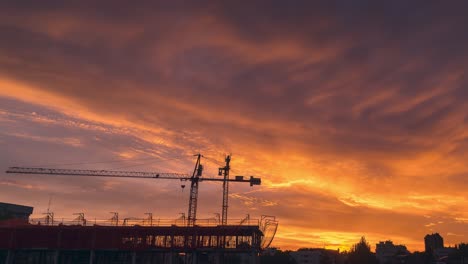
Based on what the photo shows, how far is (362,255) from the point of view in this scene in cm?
18400

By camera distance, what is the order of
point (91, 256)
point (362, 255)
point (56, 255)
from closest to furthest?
1. point (91, 256)
2. point (56, 255)
3. point (362, 255)

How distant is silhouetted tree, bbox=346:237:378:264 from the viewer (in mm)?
181750

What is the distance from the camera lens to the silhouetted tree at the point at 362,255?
596 ft

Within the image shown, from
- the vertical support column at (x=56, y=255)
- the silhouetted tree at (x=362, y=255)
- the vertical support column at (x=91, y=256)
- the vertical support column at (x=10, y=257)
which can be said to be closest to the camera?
the vertical support column at (x=91, y=256)

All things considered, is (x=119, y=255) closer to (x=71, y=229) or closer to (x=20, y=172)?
(x=71, y=229)

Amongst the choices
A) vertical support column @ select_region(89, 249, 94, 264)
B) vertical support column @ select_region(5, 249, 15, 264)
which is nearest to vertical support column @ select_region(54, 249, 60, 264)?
vertical support column @ select_region(89, 249, 94, 264)

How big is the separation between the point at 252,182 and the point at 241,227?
3724 inches

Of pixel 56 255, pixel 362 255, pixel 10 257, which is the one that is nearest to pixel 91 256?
pixel 56 255

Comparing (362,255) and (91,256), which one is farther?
(362,255)

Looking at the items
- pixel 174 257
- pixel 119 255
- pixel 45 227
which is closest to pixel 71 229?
pixel 45 227

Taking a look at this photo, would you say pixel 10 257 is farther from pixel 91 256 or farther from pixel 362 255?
pixel 362 255

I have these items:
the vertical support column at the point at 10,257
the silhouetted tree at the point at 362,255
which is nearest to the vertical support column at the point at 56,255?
the vertical support column at the point at 10,257

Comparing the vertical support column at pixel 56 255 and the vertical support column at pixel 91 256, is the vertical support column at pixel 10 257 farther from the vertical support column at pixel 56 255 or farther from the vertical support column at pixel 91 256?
the vertical support column at pixel 91 256

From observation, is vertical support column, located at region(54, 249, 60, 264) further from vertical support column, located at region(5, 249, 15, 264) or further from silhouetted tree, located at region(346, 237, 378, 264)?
silhouetted tree, located at region(346, 237, 378, 264)
